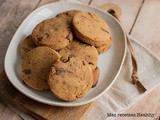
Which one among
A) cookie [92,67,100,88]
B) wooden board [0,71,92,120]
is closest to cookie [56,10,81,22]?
cookie [92,67,100,88]

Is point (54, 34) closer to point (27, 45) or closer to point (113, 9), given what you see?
point (27, 45)

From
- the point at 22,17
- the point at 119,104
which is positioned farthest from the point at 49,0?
the point at 119,104

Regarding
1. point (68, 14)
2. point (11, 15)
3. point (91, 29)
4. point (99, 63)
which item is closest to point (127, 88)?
point (99, 63)

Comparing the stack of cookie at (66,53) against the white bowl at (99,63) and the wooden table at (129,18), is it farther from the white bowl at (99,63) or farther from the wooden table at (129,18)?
the wooden table at (129,18)

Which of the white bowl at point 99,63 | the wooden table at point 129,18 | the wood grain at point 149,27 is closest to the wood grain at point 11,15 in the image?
the wooden table at point 129,18

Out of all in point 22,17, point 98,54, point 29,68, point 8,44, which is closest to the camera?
point 29,68

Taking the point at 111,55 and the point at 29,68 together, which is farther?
the point at 111,55

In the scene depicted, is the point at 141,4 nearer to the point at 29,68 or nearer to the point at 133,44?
the point at 133,44
